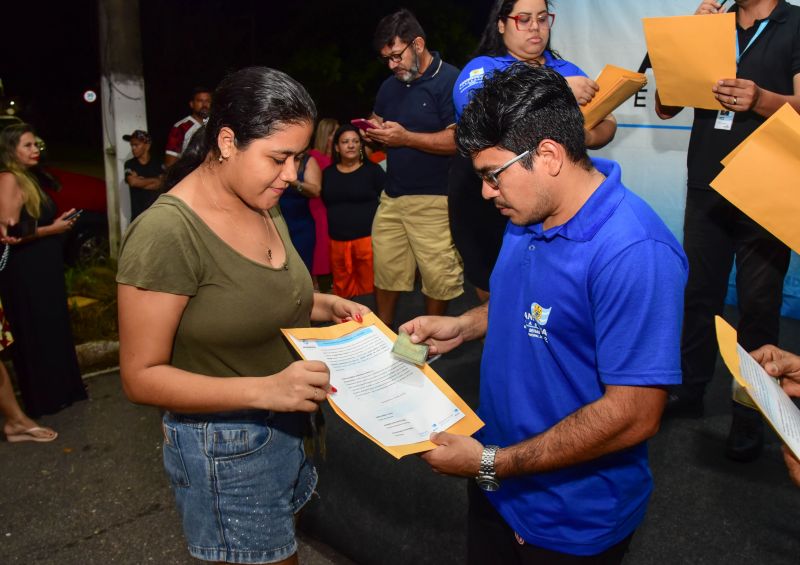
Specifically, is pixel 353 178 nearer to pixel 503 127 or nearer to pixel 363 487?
pixel 363 487

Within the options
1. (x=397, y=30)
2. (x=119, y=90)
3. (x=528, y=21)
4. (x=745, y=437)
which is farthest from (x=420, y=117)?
(x=119, y=90)

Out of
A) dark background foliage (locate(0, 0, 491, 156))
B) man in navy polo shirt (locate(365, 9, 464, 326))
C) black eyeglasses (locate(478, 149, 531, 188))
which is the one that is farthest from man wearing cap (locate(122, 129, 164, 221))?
dark background foliage (locate(0, 0, 491, 156))

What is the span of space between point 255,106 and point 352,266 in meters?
4.34

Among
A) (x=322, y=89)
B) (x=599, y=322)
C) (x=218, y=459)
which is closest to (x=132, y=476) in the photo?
(x=218, y=459)

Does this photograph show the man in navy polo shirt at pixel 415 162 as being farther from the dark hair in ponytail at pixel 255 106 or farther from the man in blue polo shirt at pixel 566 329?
the man in blue polo shirt at pixel 566 329

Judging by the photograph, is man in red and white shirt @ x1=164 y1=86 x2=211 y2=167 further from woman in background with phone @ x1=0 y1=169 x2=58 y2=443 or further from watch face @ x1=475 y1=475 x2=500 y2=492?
watch face @ x1=475 y1=475 x2=500 y2=492

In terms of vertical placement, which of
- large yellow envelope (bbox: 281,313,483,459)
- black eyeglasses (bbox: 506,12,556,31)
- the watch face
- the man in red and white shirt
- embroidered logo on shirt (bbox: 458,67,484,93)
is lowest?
the man in red and white shirt

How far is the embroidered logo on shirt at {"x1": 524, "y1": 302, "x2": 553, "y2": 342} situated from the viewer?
1652 millimetres

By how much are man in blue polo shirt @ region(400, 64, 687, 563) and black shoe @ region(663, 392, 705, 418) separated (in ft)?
6.42

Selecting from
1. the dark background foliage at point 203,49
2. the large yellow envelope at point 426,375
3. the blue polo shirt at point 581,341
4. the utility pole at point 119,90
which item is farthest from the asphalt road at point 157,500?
the dark background foliage at point 203,49

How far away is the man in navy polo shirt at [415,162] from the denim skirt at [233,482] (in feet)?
8.22

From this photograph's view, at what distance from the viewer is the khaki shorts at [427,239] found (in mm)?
4449

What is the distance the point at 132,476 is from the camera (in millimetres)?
4000

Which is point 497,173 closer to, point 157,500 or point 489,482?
point 489,482
